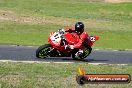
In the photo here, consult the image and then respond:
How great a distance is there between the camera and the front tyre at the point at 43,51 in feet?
58.7

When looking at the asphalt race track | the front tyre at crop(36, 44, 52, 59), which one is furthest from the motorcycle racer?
the front tyre at crop(36, 44, 52, 59)

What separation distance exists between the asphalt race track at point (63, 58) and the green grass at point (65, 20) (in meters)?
5.45

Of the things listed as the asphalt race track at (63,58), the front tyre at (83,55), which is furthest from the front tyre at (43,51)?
the front tyre at (83,55)

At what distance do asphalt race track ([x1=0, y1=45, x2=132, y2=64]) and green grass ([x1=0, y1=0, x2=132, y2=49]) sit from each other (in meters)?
5.45

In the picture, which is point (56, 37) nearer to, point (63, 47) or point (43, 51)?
point (63, 47)

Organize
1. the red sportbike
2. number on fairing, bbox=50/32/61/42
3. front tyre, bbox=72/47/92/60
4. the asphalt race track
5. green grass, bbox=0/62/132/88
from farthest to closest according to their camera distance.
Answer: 1. front tyre, bbox=72/47/92/60
2. number on fairing, bbox=50/32/61/42
3. the red sportbike
4. the asphalt race track
5. green grass, bbox=0/62/132/88

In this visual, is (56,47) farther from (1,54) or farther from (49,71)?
(49,71)

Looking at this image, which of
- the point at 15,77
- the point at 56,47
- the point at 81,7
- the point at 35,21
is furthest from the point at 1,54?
the point at 81,7

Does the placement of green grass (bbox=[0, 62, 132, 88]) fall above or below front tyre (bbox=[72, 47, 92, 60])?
above

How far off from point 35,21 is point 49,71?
2795 centimetres

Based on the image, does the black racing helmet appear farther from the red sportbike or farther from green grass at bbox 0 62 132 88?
green grass at bbox 0 62 132 88

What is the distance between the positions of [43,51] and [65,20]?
2566 centimetres

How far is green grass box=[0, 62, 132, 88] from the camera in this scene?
430 inches

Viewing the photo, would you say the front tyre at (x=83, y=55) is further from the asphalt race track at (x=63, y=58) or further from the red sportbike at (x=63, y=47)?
the asphalt race track at (x=63, y=58)
